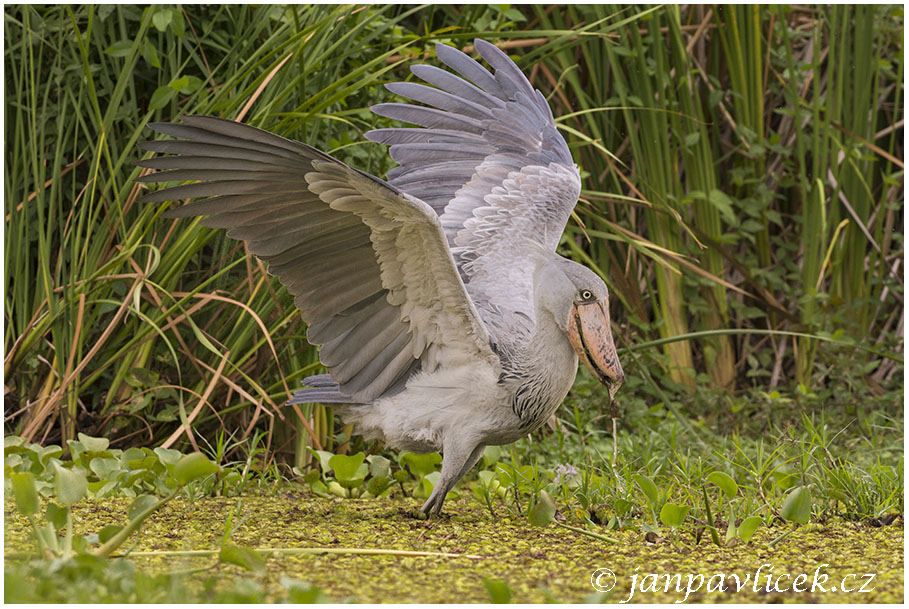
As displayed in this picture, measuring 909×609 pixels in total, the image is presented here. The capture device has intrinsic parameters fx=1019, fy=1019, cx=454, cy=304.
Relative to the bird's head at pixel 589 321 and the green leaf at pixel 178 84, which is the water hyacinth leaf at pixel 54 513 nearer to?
the bird's head at pixel 589 321

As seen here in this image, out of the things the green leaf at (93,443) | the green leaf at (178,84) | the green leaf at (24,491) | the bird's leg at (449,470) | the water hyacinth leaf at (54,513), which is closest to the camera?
the green leaf at (24,491)

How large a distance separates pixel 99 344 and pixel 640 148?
246 cm

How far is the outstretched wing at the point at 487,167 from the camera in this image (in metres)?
3.17

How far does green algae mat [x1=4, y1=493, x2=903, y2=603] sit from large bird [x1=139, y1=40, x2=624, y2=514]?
0.96 feet

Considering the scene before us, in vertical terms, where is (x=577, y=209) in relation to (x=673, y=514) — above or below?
above

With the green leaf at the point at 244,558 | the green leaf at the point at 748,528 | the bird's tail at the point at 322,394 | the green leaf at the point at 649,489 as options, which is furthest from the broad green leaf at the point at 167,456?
the green leaf at the point at 748,528

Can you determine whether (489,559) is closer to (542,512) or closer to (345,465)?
(542,512)

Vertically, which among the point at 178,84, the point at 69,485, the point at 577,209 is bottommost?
the point at 69,485

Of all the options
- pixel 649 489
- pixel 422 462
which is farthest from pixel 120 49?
pixel 649 489

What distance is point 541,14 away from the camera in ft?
14.1

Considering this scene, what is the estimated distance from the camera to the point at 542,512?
2568mm

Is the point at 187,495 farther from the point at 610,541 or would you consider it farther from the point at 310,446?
the point at 610,541

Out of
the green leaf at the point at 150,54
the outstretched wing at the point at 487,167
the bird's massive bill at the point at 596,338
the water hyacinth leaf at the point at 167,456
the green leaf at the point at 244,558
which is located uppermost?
the green leaf at the point at 150,54

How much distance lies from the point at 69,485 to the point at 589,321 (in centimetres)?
126
